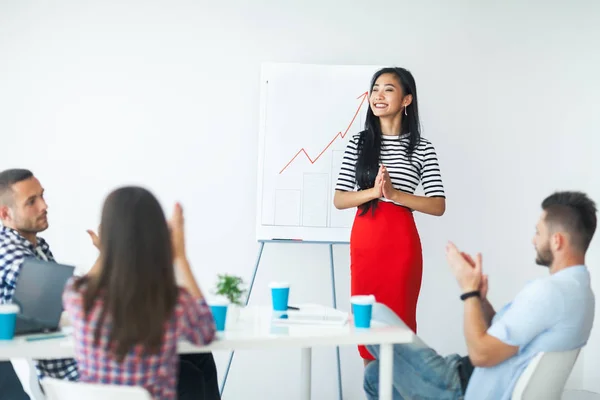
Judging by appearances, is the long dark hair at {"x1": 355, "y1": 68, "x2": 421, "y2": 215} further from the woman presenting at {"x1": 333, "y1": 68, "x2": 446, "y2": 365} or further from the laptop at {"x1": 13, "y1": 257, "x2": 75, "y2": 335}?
the laptop at {"x1": 13, "y1": 257, "x2": 75, "y2": 335}

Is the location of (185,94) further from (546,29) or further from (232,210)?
(546,29)

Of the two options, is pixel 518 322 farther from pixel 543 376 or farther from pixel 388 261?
pixel 388 261

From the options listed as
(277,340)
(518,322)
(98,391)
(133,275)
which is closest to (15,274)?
(133,275)

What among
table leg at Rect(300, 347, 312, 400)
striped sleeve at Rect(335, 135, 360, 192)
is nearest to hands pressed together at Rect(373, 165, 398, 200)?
striped sleeve at Rect(335, 135, 360, 192)

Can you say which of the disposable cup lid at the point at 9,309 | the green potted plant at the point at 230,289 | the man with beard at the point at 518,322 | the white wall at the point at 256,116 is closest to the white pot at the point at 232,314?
the green potted plant at the point at 230,289

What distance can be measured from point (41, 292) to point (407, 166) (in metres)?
1.76

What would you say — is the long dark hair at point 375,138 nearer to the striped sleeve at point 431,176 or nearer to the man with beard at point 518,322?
the striped sleeve at point 431,176

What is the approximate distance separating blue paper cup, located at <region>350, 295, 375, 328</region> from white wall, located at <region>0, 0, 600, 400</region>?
2.01 metres

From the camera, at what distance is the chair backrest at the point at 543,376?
1.82 m

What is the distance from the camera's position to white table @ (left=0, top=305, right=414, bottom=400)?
5.46 ft

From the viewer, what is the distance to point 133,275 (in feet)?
5.16

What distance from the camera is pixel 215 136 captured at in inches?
154

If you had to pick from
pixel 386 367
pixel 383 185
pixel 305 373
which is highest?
pixel 383 185

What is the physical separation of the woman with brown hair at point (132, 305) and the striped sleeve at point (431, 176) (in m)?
1.70
